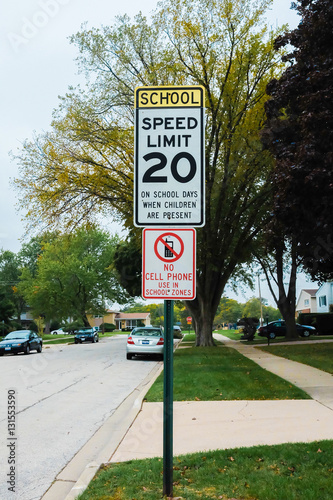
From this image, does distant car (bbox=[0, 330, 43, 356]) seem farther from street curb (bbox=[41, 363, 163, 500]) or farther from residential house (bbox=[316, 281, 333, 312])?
residential house (bbox=[316, 281, 333, 312])

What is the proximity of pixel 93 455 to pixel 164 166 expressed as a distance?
12.3 ft

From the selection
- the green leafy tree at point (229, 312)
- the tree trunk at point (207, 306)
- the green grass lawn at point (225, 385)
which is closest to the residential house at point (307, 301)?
the green leafy tree at point (229, 312)

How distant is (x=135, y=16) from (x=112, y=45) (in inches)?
65.0

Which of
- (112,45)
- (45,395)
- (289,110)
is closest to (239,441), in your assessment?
(45,395)

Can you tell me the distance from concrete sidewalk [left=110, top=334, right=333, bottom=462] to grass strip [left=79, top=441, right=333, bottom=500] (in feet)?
1.83

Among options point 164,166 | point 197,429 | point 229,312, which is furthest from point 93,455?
point 229,312

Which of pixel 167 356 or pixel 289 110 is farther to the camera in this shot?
pixel 289 110

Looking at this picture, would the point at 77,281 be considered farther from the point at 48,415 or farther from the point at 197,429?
the point at 197,429

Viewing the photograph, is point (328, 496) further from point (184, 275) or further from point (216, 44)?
point (216, 44)

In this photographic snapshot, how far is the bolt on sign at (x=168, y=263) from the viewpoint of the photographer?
14.3ft

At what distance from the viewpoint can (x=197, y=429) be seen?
23.6ft

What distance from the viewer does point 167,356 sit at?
14.0 ft

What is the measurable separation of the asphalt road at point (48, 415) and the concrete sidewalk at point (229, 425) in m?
0.79

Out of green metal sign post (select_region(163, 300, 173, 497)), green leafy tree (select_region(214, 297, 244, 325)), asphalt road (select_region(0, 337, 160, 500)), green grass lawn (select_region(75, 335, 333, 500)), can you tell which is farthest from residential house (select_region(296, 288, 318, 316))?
green metal sign post (select_region(163, 300, 173, 497))
